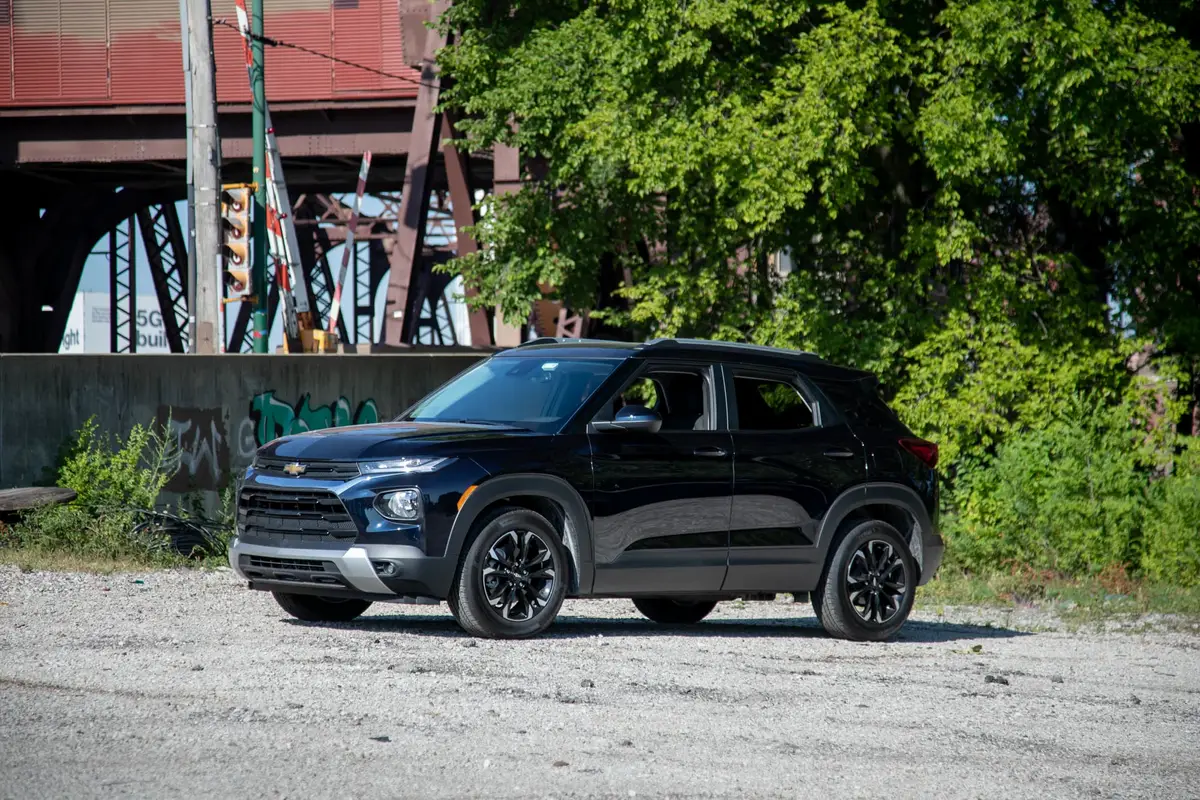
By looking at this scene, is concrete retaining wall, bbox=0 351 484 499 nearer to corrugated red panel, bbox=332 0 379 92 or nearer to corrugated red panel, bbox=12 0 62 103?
corrugated red panel, bbox=332 0 379 92

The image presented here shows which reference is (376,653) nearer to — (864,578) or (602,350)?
(602,350)

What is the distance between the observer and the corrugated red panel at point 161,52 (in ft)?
116

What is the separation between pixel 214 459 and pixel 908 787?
1167cm

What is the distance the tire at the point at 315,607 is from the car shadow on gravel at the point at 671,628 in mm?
82

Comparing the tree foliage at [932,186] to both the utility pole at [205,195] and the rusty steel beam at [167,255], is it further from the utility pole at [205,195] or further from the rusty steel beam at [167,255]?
the rusty steel beam at [167,255]

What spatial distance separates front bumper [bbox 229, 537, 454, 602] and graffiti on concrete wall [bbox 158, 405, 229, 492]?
745 cm

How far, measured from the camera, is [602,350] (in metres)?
10.2

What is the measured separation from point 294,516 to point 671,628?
3010mm

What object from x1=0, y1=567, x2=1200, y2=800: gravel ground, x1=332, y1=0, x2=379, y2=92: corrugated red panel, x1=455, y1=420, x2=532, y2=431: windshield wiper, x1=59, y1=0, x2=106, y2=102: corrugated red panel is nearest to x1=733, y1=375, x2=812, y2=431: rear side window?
x1=0, y1=567, x2=1200, y2=800: gravel ground

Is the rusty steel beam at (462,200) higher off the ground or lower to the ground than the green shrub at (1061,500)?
higher

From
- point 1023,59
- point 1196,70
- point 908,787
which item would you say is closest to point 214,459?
point 1023,59

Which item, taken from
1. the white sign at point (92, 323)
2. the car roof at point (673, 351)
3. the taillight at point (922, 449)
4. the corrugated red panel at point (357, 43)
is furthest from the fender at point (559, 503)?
the white sign at point (92, 323)

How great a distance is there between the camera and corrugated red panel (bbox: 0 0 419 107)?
3522cm

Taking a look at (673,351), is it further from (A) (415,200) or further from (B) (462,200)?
(A) (415,200)
